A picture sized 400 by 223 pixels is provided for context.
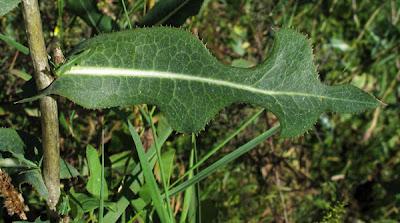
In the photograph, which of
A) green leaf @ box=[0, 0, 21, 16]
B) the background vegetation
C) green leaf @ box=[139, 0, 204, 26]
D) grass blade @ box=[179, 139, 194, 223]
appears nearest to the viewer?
green leaf @ box=[0, 0, 21, 16]

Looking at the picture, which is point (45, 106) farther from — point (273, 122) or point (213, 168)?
point (273, 122)

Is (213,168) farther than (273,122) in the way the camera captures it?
No

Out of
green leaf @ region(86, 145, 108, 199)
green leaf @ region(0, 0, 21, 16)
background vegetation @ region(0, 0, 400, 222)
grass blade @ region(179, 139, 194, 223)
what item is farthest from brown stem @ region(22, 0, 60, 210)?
grass blade @ region(179, 139, 194, 223)

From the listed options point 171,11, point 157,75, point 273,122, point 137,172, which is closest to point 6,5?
point 157,75

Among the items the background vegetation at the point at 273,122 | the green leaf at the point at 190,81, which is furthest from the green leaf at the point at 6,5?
the background vegetation at the point at 273,122

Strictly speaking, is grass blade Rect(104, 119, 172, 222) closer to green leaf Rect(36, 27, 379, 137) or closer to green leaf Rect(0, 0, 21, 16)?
green leaf Rect(36, 27, 379, 137)

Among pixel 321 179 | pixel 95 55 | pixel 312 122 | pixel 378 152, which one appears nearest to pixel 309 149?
pixel 321 179

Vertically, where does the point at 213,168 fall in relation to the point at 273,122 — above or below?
below

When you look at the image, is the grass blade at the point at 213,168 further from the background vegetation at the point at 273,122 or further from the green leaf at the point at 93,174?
the background vegetation at the point at 273,122
